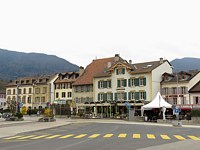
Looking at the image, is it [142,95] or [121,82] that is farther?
[121,82]

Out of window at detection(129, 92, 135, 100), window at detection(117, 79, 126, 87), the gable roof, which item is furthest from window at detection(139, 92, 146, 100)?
the gable roof

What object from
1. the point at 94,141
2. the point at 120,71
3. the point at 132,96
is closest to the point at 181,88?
the point at 132,96

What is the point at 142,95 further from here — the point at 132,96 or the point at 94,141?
the point at 94,141

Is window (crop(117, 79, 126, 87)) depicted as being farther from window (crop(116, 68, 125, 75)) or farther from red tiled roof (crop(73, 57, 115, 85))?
red tiled roof (crop(73, 57, 115, 85))

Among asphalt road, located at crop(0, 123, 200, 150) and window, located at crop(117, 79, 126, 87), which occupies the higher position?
window, located at crop(117, 79, 126, 87)

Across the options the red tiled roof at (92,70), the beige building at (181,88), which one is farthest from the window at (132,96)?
the red tiled roof at (92,70)

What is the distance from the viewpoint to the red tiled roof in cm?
8012

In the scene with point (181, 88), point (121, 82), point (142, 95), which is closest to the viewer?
point (181, 88)

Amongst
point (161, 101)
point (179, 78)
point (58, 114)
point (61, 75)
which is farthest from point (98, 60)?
point (161, 101)

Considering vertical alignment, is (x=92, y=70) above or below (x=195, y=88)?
above

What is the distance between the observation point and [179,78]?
64.6 m

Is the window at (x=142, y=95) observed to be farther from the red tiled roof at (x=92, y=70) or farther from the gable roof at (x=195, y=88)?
the red tiled roof at (x=92, y=70)

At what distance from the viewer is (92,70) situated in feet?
273

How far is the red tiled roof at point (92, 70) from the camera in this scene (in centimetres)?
8012
